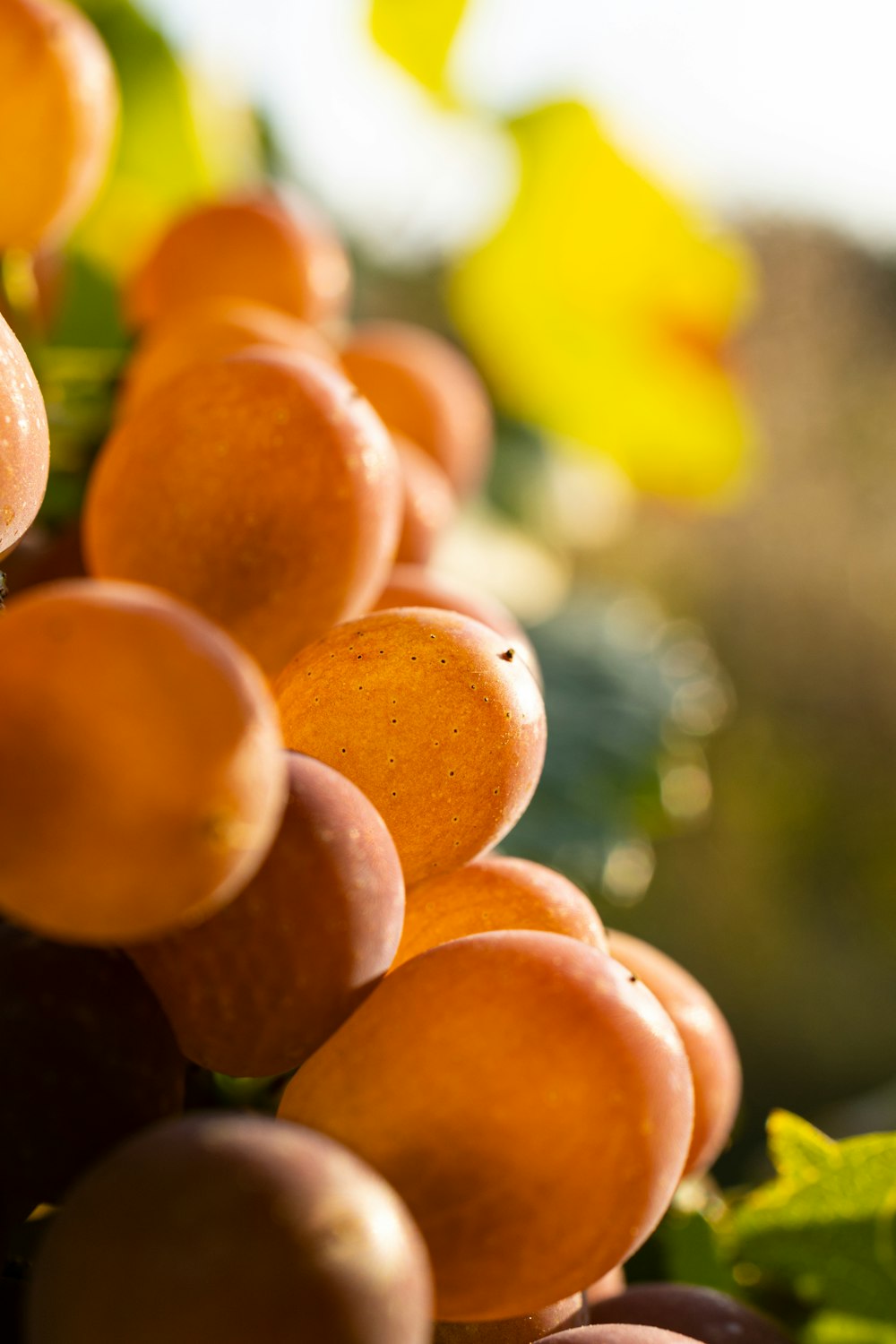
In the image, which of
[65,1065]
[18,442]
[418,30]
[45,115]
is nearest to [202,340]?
[45,115]

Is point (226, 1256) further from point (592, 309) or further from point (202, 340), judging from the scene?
point (592, 309)

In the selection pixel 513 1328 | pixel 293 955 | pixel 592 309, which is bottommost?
pixel 592 309

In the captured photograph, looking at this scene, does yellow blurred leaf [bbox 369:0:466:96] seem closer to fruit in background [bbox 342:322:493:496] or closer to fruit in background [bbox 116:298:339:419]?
fruit in background [bbox 342:322:493:496]

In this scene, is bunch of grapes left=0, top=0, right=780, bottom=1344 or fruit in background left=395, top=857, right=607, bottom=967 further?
fruit in background left=395, top=857, right=607, bottom=967

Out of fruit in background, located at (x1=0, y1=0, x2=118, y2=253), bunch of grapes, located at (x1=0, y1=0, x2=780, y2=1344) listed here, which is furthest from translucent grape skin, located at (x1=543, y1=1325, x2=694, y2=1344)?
fruit in background, located at (x1=0, y1=0, x2=118, y2=253)

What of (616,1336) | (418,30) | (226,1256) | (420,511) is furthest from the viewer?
(418,30)

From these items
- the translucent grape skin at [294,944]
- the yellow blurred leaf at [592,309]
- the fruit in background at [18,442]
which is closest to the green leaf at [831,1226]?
the translucent grape skin at [294,944]

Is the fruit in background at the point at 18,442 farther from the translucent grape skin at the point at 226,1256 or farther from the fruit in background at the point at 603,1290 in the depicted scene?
the fruit in background at the point at 603,1290
